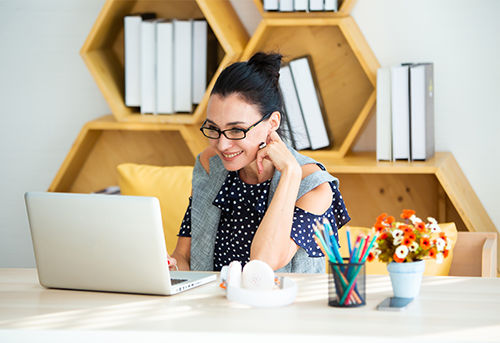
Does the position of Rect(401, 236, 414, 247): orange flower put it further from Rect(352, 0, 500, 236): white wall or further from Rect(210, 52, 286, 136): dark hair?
Rect(352, 0, 500, 236): white wall

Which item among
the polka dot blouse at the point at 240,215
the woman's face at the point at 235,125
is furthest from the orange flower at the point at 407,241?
the woman's face at the point at 235,125

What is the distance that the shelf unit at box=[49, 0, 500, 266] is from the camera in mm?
Result: 2043

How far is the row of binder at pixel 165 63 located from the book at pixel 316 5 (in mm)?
444

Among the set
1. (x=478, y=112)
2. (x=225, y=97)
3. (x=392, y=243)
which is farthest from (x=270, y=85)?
(x=478, y=112)

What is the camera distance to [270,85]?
1.55 meters

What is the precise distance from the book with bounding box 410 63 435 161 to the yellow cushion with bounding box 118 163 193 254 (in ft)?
2.95

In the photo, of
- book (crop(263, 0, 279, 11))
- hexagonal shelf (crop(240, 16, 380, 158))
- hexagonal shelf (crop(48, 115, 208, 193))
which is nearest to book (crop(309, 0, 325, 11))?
book (crop(263, 0, 279, 11))

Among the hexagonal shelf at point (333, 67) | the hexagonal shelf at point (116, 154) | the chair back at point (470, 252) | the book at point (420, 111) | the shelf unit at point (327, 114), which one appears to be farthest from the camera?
the hexagonal shelf at point (116, 154)

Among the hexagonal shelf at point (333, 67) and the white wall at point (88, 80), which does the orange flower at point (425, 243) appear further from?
the white wall at point (88, 80)

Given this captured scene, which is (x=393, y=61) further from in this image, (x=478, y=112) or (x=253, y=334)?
(x=253, y=334)

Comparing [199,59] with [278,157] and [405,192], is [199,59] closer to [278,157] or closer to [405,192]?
[278,157]

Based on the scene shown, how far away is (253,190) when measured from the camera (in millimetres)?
1563

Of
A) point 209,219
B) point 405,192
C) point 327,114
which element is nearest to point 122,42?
point 327,114

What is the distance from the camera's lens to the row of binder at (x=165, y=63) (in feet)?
7.04
